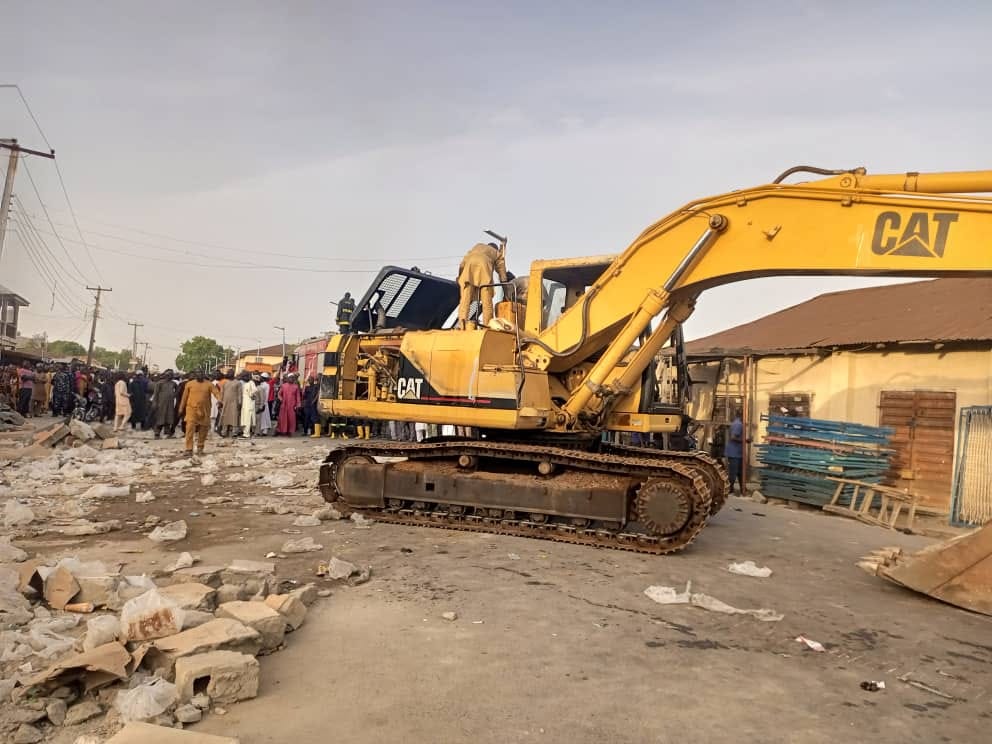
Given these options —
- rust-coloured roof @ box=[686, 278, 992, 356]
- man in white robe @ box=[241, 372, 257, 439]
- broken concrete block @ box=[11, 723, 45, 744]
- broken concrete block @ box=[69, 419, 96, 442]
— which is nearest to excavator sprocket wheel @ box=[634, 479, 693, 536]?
broken concrete block @ box=[11, 723, 45, 744]

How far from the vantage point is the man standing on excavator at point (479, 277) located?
25.8ft

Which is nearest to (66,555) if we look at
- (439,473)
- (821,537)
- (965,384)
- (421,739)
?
(439,473)

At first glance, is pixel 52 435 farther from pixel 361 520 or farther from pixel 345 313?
pixel 361 520

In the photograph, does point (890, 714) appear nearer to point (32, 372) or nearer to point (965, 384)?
point (965, 384)

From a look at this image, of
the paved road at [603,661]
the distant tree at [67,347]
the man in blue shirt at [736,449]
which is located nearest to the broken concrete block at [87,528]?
the paved road at [603,661]

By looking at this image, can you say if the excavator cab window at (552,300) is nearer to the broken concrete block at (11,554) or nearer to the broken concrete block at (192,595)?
the broken concrete block at (192,595)

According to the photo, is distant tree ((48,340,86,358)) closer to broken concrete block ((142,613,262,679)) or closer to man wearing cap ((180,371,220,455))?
man wearing cap ((180,371,220,455))

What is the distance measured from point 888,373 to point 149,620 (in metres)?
13.2

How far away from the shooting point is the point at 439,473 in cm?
761

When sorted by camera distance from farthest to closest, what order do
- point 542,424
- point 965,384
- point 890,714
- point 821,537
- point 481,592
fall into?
1. point 965,384
2. point 821,537
3. point 542,424
4. point 481,592
5. point 890,714

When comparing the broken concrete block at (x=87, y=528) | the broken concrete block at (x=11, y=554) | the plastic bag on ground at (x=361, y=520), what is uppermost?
the plastic bag on ground at (x=361, y=520)

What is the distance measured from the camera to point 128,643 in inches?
141

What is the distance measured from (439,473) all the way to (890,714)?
4941 millimetres

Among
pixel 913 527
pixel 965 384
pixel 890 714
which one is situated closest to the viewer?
pixel 890 714
